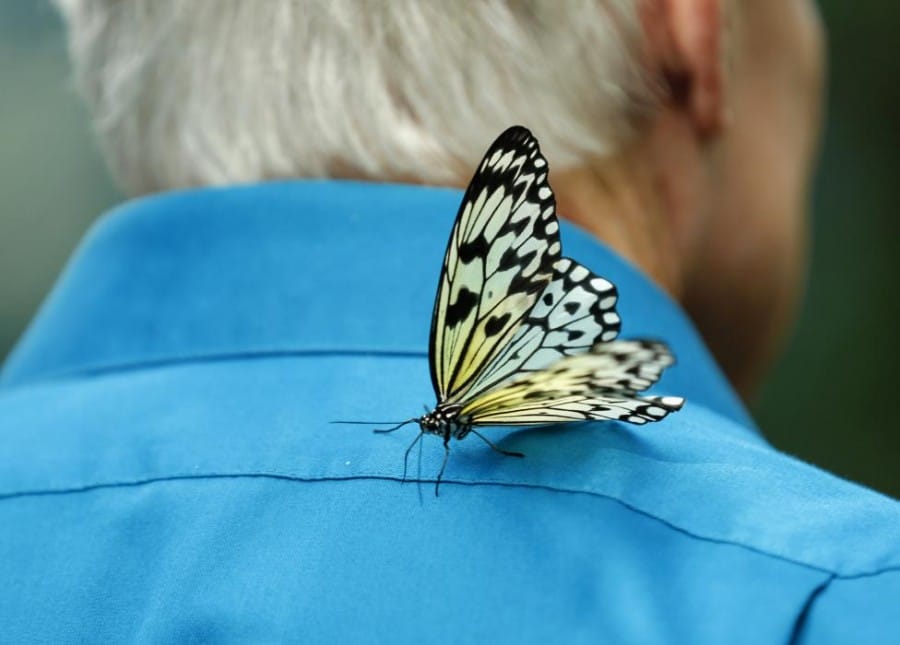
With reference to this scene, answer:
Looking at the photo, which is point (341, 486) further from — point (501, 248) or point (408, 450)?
point (501, 248)

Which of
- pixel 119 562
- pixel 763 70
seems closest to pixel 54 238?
pixel 763 70

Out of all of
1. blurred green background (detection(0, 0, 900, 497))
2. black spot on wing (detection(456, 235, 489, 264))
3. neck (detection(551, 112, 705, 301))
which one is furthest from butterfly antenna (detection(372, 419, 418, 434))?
blurred green background (detection(0, 0, 900, 497))

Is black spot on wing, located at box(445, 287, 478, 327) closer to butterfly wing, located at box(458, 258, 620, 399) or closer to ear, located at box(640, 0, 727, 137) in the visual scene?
butterfly wing, located at box(458, 258, 620, 399)

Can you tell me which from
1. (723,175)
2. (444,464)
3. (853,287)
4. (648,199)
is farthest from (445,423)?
(853,287)

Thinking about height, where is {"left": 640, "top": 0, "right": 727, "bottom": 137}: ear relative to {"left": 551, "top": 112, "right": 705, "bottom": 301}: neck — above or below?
above

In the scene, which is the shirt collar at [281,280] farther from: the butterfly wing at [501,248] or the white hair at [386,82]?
the butterfly wing at [501,248]

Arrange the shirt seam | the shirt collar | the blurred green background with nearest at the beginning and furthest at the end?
the shirt seam, the shirt collar, the blurred green background
